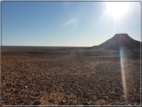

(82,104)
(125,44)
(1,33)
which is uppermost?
(125,44)

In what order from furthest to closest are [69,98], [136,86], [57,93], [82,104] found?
[136,86] < [57,93] < [69,98] < [82,104]

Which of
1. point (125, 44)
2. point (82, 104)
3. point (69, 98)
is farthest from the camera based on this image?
point (125, 44)

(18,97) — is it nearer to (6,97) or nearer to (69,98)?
(6,97)

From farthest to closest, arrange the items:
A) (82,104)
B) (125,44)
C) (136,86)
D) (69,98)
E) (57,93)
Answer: (125,44) < (136,86) < (57,93) < (69,98) < (82,104)

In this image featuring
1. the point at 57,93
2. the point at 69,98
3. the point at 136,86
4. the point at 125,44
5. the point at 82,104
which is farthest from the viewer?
the point at 125,44

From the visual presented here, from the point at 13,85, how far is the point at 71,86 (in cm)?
253

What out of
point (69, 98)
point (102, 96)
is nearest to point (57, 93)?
point (69, 98)

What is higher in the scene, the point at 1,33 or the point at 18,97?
the point at 1,33

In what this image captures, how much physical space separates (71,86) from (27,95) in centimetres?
182

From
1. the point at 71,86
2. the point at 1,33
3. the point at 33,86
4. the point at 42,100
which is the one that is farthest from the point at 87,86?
the point at 1,33

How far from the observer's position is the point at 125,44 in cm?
3834

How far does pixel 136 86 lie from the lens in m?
4.88

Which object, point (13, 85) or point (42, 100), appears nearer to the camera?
point (42, 100)

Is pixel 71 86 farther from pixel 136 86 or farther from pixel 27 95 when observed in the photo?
pixel 136 86
